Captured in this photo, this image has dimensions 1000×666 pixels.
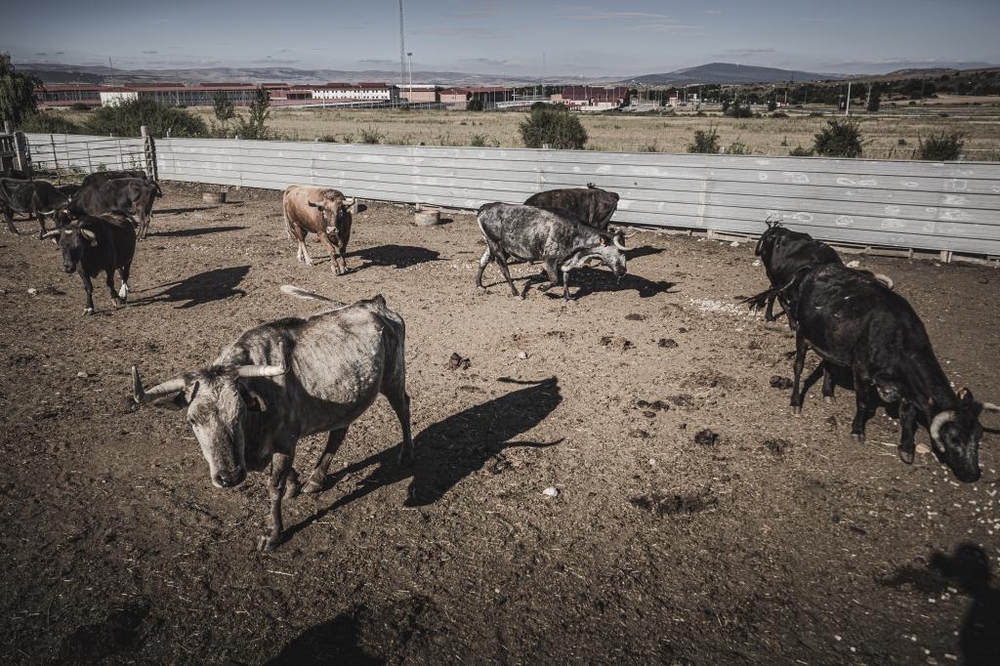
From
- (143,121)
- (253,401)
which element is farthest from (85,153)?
(253,401)

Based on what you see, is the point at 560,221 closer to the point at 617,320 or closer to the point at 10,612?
the point at 617,320

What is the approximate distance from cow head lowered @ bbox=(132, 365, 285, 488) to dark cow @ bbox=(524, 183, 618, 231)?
10.7m

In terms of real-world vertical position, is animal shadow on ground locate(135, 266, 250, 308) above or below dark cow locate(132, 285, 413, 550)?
below

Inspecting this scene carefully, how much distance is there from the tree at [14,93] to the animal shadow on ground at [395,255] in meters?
35.4

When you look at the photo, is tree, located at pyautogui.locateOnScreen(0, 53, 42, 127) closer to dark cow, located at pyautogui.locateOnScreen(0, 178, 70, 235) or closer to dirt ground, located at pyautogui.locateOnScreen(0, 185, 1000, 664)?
dark cow, located at pyautogui.locateOnScreen(0, 178, 70, 235)

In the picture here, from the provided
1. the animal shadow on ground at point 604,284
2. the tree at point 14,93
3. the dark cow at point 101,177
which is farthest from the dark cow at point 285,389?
the tree at point 14,93

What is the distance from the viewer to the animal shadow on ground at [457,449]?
234 inches

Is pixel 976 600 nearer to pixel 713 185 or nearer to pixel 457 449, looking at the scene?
pixel 457 449

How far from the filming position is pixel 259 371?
170 inches

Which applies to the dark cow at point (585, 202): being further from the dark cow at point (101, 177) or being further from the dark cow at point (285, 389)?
the dark cow at point (101, 177)

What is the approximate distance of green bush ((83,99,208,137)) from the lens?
31.7 meters

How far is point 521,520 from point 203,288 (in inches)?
368

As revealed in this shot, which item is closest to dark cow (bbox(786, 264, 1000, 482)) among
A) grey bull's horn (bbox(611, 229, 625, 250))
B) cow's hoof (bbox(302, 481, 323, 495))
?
grey bull's horn (bbox(611, 229, 625, 250))

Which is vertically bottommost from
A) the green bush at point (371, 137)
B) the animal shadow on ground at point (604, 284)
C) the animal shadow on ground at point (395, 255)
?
the animal shadow on ground at point (604, 284)
